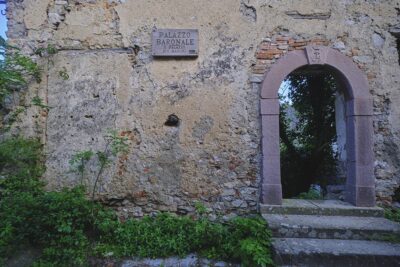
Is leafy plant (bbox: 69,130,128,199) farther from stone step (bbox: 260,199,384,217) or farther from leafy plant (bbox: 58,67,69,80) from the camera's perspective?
stone step (bbox: 260,199,384,217)

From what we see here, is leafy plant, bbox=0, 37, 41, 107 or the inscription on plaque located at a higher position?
the inscription on plaque

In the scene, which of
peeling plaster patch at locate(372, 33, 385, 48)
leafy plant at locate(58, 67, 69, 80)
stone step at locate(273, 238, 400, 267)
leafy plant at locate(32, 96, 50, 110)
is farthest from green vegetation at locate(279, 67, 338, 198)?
leafy plant at locate(32, 96, 50, 110)

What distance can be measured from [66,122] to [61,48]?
3.59 feet

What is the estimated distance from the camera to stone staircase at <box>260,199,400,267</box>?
287 centimetres

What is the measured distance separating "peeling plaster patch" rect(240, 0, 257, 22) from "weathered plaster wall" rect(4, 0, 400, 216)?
1cm

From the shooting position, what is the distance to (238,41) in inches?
161

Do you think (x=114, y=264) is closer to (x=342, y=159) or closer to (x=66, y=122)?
(x=66, y=122)

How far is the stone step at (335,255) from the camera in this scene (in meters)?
2.85

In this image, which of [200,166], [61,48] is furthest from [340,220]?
[61,48]

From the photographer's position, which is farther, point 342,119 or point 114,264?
point 342,119

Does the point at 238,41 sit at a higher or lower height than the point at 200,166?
higher

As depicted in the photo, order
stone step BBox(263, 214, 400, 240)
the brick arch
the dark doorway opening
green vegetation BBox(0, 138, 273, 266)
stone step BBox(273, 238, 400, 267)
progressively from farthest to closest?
the dark doorway opening → the brick arch → stone step BBox(263, 214, 400, 240) → green vegetation BBox(0, 138, 273, 266) → stone step BBox(273, 238, 400, 267)

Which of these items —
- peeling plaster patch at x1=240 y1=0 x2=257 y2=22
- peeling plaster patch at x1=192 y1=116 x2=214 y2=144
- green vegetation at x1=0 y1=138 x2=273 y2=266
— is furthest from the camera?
peeling plaster patch at x1=240 y1=0 x2=257 y2=22

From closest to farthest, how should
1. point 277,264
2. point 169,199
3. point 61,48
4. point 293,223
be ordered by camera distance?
point 277,264, point 293,223, point 169,199, point 61,48
